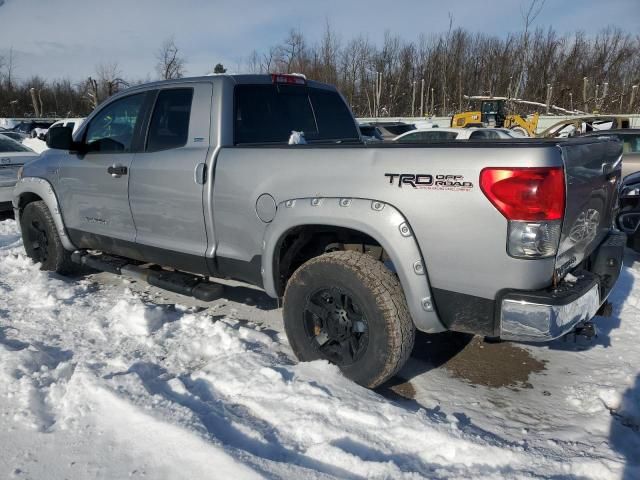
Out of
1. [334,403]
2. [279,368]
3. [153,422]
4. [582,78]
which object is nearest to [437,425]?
[334,403]

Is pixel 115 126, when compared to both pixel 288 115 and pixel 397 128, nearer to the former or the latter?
pixel 288 115

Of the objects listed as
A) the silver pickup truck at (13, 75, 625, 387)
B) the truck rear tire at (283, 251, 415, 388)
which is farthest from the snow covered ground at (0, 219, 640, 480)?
the silver pickup truck at (13, 75, 625, 387)

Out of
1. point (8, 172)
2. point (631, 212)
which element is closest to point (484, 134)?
point (631, 212)

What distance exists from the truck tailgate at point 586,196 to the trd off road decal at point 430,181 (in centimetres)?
47

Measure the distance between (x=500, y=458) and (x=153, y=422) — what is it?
164 centimetres

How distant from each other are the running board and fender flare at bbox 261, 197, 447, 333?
118 cm

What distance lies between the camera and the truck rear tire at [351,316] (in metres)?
2.75

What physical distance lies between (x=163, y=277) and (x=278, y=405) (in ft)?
5.92

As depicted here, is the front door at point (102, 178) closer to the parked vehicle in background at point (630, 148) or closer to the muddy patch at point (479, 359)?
the muddy patch at point (479, 359)

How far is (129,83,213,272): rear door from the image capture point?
140 inches

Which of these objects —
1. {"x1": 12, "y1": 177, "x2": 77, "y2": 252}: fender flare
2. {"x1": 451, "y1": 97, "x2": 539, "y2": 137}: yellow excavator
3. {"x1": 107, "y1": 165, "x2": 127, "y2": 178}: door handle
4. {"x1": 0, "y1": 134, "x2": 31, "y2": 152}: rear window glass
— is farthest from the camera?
{"x1": 451, "y1": 97, "x2": 539, "y2": 137}: yellow excavator

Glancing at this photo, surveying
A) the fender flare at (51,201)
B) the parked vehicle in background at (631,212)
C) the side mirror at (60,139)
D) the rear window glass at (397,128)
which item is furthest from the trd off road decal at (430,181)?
the rear window glass at (397,128)

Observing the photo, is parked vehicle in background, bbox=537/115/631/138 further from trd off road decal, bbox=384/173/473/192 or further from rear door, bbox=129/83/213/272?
trd off road decal, bbox=384/173/473/192

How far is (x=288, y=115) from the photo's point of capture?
13.1 ft
